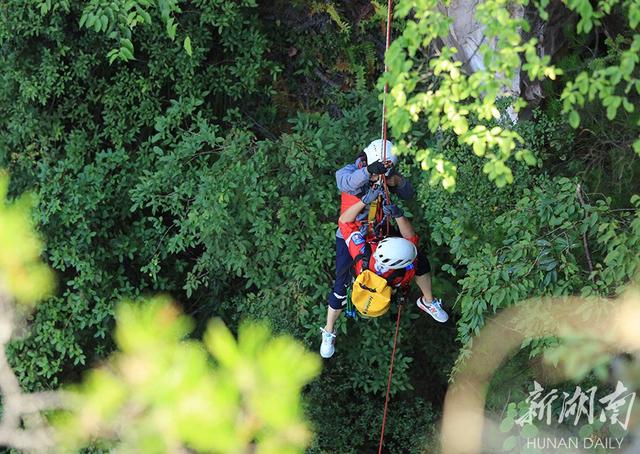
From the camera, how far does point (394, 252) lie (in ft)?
14.9

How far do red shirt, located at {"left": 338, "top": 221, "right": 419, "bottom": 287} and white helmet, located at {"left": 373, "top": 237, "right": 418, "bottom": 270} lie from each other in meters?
0.10

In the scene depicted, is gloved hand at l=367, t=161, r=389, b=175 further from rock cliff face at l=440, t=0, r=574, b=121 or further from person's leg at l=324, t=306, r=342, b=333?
person's leg at l=324, t=306, r=342, b=333

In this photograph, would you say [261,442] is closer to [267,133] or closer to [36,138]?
[267,133]

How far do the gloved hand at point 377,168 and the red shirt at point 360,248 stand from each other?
582 millimetres

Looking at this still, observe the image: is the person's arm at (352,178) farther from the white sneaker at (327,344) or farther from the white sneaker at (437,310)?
the white sneaker at (327,344)

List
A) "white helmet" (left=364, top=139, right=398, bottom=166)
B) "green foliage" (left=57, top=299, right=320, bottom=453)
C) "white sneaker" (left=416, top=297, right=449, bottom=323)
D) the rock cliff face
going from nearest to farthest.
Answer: "green foliage" (left=57, top=299, right=320, bottom=453) → "white helmet" (left=364, top=139, right=398, bottom=166) → the rock cliff face → "white sneaker" (left=416, top=297, right=449, bottom=323)

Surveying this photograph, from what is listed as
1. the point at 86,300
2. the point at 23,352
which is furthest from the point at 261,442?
the point at 23,352

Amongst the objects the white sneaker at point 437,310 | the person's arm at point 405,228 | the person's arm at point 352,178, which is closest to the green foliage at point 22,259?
the person's arm at point 352,178

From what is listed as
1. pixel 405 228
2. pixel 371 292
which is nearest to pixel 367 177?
pixel 405 228

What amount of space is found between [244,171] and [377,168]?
5.07 ft

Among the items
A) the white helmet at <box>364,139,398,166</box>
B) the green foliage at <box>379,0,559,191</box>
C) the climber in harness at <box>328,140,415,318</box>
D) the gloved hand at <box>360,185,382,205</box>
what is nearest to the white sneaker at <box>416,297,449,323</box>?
the climber in harness at <box>328,140,415,318</box>

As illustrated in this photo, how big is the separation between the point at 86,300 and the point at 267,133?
6.96ft

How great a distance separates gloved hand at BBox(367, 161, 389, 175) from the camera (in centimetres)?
434

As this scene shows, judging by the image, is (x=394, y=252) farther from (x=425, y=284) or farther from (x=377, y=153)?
(x=425, y=284)
